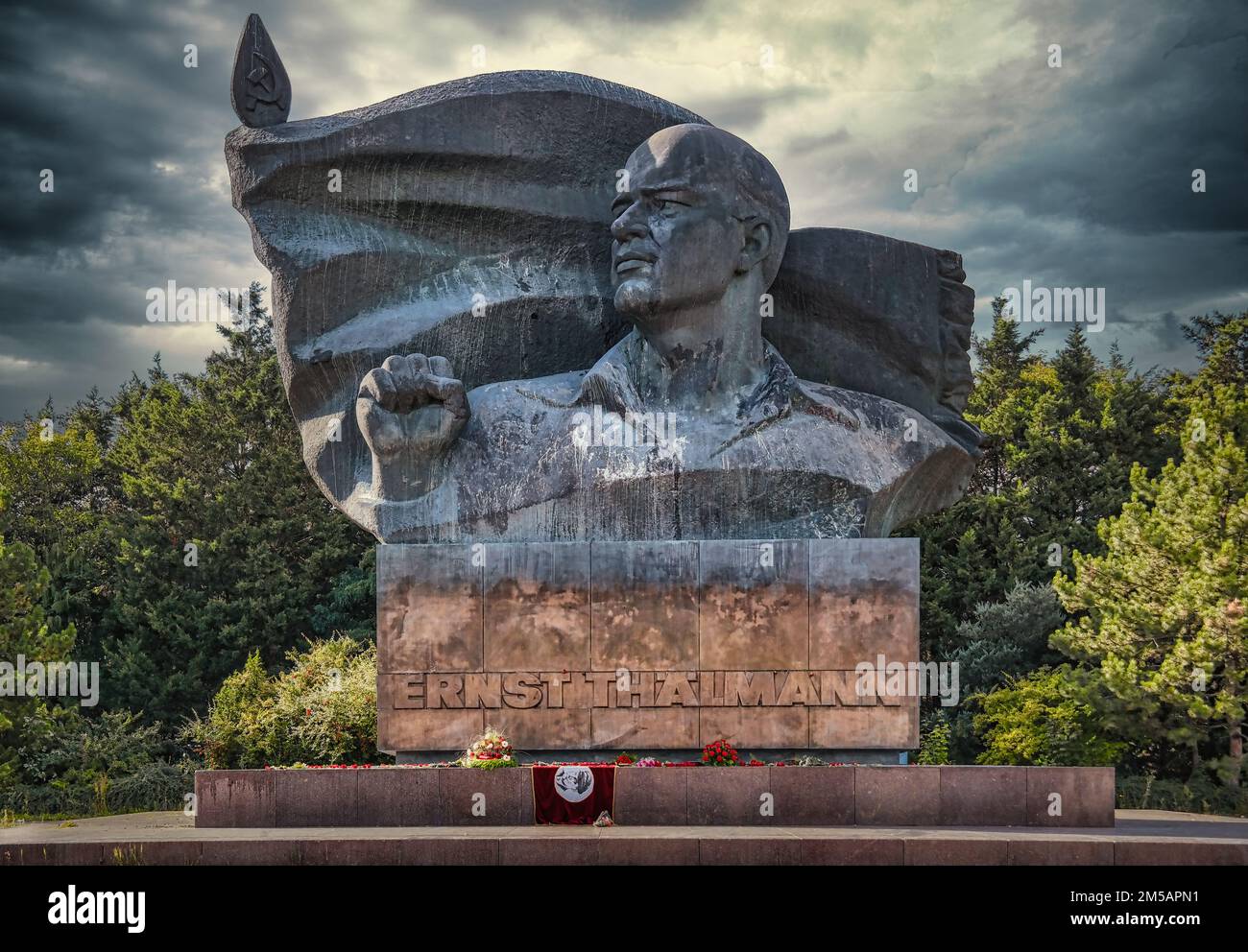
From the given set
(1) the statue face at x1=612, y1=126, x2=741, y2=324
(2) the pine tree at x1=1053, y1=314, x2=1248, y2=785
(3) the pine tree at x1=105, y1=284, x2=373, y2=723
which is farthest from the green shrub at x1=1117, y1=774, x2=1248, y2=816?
(3) the pine tree at x1=105, y1=284, x2=373, y2=723

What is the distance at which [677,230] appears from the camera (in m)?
11.5

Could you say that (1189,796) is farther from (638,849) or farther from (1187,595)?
(638,849)

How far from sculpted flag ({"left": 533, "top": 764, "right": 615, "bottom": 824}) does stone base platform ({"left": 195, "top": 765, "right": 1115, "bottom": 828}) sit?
2.4 inches

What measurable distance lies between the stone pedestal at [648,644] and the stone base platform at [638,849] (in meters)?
1.68

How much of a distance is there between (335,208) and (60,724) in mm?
18253

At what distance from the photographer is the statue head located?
11508 mm

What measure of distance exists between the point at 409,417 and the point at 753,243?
3.49m

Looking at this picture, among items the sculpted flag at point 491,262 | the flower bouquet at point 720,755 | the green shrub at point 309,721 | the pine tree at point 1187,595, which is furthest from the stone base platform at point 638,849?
the pine tree at point 1187,595

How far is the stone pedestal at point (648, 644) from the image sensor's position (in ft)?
36.2

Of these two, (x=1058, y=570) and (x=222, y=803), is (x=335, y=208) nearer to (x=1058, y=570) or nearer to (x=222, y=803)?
(x=222, y=803)

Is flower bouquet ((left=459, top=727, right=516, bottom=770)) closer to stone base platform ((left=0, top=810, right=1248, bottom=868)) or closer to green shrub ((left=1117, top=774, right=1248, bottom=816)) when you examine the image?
stone base platform ((left=0, top=810, right=1248, bottom=868))

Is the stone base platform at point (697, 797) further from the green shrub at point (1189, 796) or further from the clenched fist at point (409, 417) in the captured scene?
the green shrub at point (1189, 796)

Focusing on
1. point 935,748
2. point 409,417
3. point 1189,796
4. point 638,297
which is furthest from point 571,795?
point 1189,796

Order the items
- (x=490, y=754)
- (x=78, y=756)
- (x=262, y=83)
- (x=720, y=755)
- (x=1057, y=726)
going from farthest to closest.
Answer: (x=78, y=756)
(x=1057, y=726)
(x=262, y=83)
(x=720, y=755)
(x=490, y=754)
